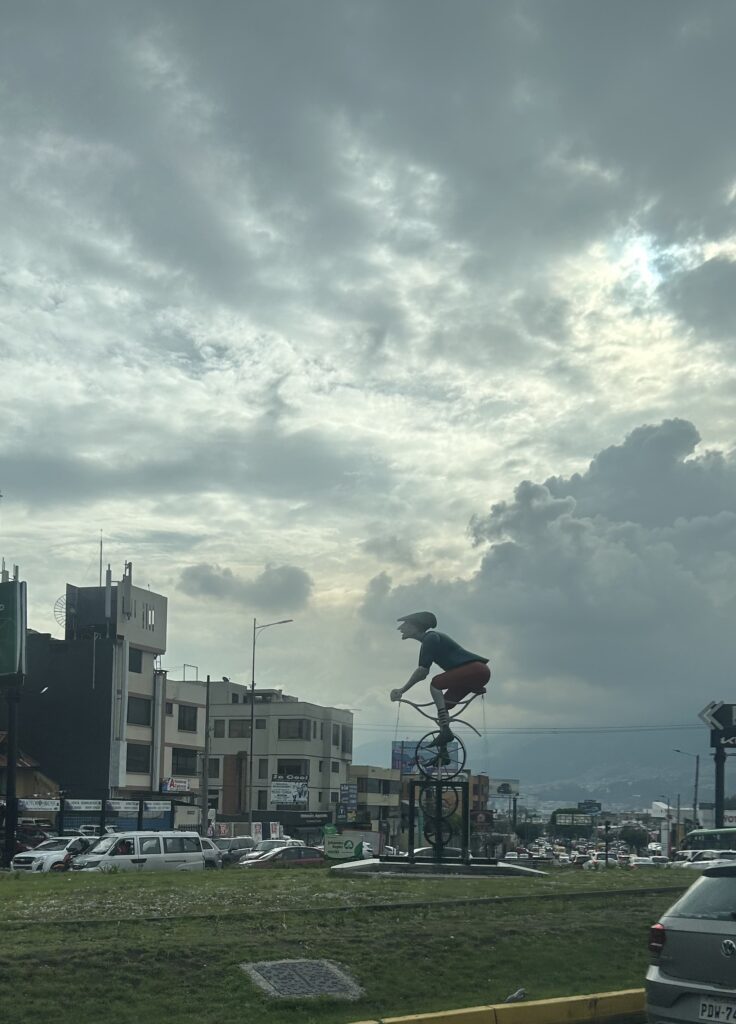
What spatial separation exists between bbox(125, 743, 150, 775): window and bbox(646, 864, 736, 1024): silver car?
69422mm

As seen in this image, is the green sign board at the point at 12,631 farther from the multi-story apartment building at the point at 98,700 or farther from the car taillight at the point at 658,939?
the car taillight at the point at 658,939

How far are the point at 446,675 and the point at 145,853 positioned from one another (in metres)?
9.31

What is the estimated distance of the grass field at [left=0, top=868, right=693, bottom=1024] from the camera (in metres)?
11.7

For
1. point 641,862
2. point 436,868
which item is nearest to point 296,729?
point 641,862

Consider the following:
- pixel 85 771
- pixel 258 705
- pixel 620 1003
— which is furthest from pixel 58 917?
pixel 258 705

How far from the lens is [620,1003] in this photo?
506 inches

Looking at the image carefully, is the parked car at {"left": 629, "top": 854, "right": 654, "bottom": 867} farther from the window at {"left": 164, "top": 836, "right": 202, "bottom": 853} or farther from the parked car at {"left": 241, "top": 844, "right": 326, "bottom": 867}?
the window at {"left": 164, "top": 836, "right": 202, "bottom": 853}

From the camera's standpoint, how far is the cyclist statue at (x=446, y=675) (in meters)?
29.5

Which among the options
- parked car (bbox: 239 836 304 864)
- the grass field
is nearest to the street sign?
parked car (bbox: 239 836 304 864)

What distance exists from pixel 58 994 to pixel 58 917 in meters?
3.56

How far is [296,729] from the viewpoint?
104m

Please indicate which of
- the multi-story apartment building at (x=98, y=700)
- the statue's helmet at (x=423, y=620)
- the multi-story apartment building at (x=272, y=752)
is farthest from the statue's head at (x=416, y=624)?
the multi-story apartment building at (x=272, y=752)

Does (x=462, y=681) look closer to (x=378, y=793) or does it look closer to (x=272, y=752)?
(x=272, y=752)

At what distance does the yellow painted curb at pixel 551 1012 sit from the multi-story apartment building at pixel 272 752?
89.4 meters
